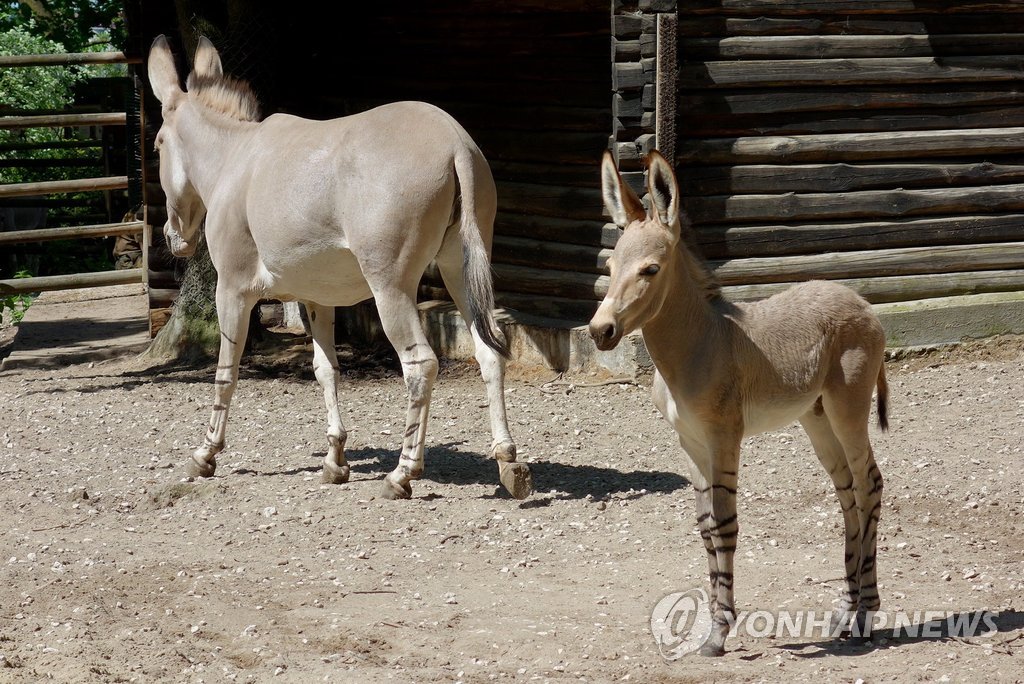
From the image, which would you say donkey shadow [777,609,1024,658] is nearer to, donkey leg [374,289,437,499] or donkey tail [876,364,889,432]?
donkey tail [876,364,889,432]

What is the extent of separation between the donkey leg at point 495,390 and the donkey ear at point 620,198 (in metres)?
2.28

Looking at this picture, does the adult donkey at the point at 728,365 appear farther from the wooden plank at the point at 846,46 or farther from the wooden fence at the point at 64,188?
the wooden fence at the point at 64,188

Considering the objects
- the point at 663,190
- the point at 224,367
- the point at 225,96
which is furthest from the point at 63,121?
the point at 663,190

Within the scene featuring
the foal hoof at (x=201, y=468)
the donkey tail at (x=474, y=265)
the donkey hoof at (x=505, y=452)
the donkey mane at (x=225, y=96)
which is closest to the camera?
the donkey tail at (x=474, y=265)

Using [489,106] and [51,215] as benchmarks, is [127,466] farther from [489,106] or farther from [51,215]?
[51,215]

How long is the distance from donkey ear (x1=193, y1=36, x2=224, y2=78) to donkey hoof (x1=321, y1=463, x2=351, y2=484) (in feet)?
9.19

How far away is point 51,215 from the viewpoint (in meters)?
18.2

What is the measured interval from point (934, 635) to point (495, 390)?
299 cm

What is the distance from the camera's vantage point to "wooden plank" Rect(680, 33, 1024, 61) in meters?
8.87

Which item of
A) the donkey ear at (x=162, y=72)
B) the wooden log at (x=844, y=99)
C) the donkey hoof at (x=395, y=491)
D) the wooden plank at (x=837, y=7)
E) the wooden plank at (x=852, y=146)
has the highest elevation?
the wooden plank at (x=837, y=7)

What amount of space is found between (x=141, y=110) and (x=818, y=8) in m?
6.16

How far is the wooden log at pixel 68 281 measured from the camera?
11867mm

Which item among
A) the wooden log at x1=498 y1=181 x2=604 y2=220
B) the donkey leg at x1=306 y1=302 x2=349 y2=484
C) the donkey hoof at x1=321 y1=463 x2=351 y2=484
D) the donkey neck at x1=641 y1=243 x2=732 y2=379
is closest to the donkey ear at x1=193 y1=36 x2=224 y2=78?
the donkey leg at x1=306 y1=302 x2=349 y2=484

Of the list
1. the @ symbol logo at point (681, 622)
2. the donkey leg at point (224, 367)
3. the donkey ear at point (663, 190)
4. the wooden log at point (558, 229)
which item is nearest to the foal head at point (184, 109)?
the donkey leg at point (224, 367)
